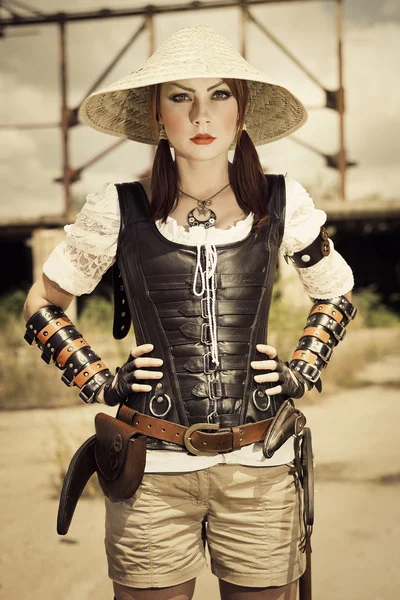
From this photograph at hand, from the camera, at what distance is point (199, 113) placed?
216cm

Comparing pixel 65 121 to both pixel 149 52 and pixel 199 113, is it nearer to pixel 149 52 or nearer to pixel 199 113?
pixel 149 52

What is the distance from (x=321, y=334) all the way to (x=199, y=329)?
1.61 feet

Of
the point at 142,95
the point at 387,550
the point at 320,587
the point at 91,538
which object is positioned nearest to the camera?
the point at 142,95

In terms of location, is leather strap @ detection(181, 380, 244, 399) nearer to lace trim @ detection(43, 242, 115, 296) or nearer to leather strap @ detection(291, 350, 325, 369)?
leather strap @ detection(291, 350, 325, 369)

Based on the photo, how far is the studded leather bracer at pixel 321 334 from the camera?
2.37m

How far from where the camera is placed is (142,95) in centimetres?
248

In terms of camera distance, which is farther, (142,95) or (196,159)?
(142,95)

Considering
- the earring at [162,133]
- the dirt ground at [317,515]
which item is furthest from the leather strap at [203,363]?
the dirt ground at [317,515]

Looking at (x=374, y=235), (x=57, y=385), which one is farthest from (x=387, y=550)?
(x=374, y=235)

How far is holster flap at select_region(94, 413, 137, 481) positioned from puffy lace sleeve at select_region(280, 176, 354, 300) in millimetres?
763

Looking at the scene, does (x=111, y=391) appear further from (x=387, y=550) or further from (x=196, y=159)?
(x=387, y=550)

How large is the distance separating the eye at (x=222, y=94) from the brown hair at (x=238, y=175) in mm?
17

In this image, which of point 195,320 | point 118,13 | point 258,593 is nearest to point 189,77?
point 195,320

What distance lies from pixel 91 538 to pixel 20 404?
387cm
